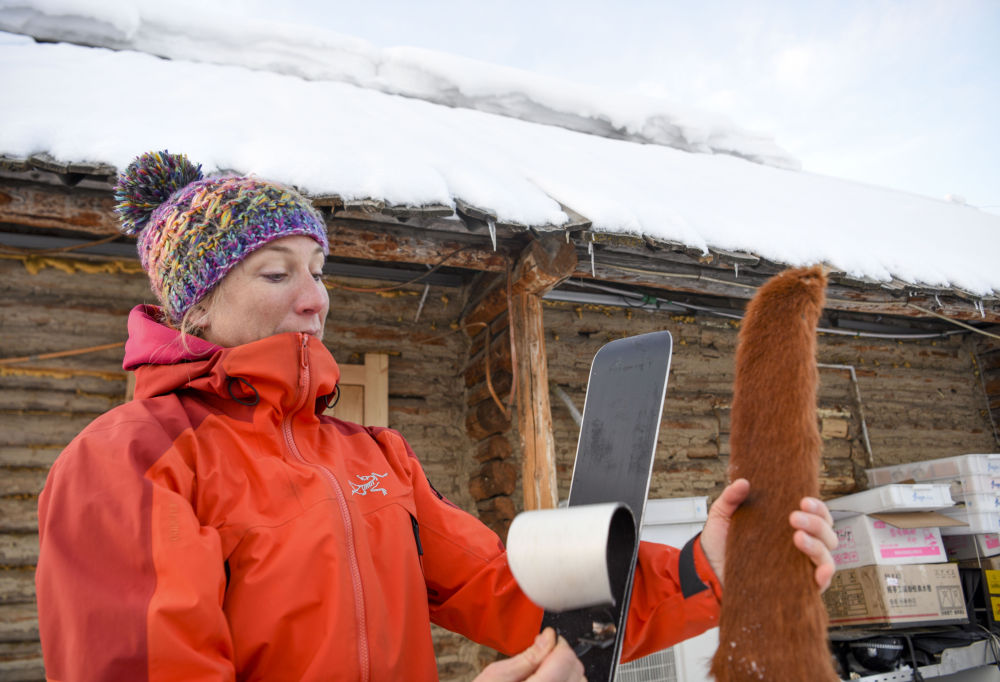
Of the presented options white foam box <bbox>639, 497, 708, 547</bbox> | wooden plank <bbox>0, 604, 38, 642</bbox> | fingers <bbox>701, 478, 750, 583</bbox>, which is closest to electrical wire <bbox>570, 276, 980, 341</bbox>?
white foam box <bbox>639, 497, 708, 547</bbox>

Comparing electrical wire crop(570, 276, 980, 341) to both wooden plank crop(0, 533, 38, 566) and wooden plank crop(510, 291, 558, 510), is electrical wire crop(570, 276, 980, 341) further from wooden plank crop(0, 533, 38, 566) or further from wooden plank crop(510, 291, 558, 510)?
wooden plank crop(0, 533, 38, 566)

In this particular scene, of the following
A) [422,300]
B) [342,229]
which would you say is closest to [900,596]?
[422,300]

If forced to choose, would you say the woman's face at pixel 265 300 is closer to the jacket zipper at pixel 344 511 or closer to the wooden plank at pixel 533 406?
the jacket zipper at pixel 344 511

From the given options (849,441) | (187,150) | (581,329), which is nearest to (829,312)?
(849,441)

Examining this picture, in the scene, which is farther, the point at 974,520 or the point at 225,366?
the point at 974,520

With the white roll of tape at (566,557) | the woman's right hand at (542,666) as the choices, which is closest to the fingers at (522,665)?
the woman's right hand at (542,666)

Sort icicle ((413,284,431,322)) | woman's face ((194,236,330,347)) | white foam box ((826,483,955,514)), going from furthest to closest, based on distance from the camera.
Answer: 1. icicle ((413,284,431,322))
2. white foam box ((826,483,955,514))
3. woman's face ((194,236,330,347))

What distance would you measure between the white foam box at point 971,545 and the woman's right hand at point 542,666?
5028 millimetres

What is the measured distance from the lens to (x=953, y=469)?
4867 mm

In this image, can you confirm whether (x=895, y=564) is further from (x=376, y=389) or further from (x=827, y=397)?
(x=376, y=389)

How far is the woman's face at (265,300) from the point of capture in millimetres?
1460

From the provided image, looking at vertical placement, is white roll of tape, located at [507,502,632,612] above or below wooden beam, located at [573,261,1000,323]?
below

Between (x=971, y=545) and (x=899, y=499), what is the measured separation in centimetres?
108

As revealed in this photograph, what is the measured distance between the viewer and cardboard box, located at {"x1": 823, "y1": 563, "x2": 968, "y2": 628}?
4.20 meters
